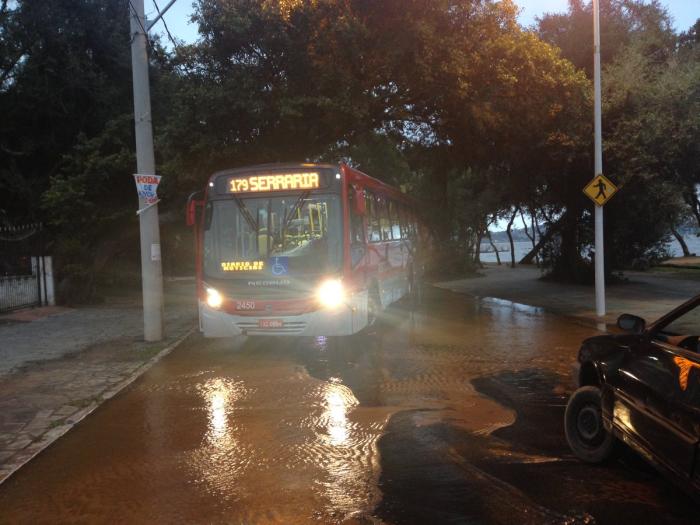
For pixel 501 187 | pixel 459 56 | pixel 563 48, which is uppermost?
pixel 563 48

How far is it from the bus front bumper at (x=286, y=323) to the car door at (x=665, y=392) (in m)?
5.63

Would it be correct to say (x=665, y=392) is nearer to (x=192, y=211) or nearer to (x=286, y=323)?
(x=286, y=323)

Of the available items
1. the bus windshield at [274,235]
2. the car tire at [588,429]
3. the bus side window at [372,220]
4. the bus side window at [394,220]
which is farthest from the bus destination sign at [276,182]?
the car tire at [588,429]

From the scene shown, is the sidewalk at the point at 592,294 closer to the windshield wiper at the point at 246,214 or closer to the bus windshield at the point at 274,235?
the bus windshield at the point at 274,235

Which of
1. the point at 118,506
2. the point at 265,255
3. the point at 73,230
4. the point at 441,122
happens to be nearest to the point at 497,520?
the point at 118,506

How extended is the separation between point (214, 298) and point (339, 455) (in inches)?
209

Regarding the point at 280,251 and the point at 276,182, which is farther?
the point at 276,182

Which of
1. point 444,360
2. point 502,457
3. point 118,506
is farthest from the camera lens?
point 444,360

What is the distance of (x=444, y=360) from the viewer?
9.03 metres

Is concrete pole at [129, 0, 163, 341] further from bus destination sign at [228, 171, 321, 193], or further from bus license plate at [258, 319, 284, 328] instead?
bus license plate at [258, 319, 284, 328]

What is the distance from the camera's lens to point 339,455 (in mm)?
5035

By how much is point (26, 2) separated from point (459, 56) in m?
14.5

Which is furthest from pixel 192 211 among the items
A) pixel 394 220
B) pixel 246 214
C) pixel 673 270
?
pixel 673 270

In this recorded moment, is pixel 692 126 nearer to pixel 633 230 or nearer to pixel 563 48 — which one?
pixel 563 48
